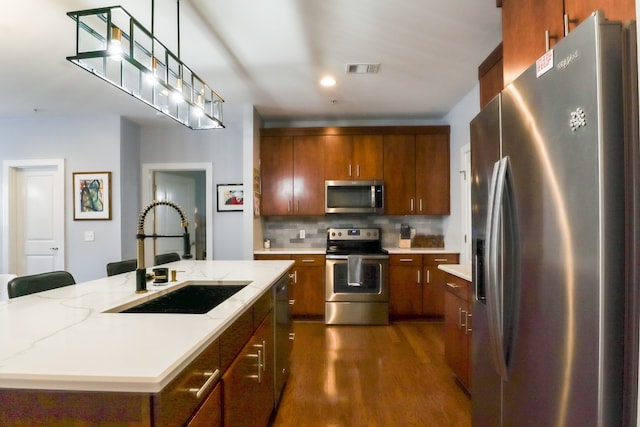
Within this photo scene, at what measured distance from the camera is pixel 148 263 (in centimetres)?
464

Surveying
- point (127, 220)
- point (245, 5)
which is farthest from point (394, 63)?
point (127, 220)

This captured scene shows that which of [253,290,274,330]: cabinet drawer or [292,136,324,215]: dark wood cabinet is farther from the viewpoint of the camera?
[292,136,324,215]: dark wood cabinet

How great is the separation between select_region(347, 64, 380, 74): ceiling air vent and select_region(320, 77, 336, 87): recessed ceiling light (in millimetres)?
213

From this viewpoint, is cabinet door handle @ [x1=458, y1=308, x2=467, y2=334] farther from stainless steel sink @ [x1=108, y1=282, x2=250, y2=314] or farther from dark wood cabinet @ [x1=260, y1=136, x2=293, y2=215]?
dark wood cabinet @ [x1=260, y1=136, x2=293, y2=215]

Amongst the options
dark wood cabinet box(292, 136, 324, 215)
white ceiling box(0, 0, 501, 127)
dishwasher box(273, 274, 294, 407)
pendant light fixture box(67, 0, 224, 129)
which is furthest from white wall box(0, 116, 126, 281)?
dishwasher box(273, 274, 294, 407)

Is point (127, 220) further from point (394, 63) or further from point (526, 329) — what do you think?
point (526, 329)

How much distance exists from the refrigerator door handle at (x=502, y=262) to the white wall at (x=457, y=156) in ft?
8.15

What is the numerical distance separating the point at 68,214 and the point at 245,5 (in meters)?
3.61

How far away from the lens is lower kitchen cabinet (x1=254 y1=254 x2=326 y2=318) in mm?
3820

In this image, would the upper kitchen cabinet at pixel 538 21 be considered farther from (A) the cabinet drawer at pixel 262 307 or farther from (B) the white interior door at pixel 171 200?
(B) the white interior door at pixel 171 200

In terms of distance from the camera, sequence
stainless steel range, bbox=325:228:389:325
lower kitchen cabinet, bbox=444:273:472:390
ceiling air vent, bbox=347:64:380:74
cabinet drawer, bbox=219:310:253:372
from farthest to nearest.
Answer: stainless steel range, bbox=325:228:389:325, ceiling air vent, bbox=347:64:380:74, lower kitchen cabinet, bbox=444:273:472:390, cabinet drawer, bbox=219:310:253:372

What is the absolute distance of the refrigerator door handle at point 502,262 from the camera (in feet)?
3.71

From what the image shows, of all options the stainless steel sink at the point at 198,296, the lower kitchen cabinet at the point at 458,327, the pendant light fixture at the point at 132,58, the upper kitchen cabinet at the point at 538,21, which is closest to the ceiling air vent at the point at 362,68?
the pendant light fixture at the point at 132,58

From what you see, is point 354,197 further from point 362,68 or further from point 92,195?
point 92,195
